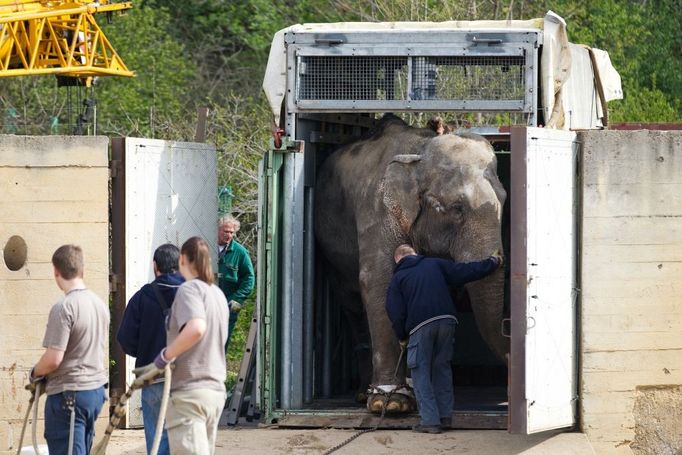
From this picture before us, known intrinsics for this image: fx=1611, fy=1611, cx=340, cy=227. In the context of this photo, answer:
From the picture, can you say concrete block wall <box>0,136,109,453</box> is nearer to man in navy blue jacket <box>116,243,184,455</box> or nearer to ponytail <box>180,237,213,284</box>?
man in navy blue jacket <box>116,243,184,455</box>

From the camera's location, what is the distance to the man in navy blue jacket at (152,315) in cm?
965

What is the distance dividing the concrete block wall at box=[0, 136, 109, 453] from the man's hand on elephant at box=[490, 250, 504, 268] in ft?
9.10

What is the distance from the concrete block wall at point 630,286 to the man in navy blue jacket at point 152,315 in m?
3.19

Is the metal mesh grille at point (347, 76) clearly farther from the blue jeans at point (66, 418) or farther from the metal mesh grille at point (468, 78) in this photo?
the blue jeans at point (66, 418)

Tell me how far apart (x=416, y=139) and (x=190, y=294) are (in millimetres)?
4429

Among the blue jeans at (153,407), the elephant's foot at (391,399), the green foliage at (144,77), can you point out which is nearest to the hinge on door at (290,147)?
the elephant's foot at (391,399)

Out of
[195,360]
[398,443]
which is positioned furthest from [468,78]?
[195,360]

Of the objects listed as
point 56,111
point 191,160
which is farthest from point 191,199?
point 56,111

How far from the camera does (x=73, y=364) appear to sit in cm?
916

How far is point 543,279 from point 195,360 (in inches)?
119

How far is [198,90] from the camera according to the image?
26828mm

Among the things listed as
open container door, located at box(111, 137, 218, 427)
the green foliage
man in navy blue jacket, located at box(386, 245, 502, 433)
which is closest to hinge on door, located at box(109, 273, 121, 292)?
open container door, located at box(111, 137, 218, 427)

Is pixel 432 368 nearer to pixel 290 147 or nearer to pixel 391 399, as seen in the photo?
pixel 391 399

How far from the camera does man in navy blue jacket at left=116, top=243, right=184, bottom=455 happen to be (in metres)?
9.65
